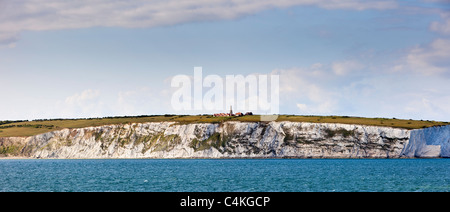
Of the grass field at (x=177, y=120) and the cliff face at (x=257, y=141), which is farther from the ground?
the grass field at (x=177, y=120)

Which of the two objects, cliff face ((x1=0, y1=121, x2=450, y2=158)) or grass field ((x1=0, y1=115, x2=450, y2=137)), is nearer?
cliff face ((x1=0, y1=121, x2=450, y2=158))

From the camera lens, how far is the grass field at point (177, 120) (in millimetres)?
142512

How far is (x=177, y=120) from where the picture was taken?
155 metres

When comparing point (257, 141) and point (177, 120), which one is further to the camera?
point (177, 120)

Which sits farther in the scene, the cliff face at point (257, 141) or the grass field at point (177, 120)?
the grass field at point (177, 120)

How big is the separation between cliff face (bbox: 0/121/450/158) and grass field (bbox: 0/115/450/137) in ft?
13.3

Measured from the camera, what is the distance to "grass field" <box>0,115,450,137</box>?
143m

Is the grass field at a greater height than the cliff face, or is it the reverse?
the grass field

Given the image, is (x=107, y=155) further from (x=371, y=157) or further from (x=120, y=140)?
(x=371, y=157)

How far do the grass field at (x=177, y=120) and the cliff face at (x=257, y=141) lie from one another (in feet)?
13.3

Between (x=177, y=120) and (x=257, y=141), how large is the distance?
28.2 m

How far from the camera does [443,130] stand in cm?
13388
